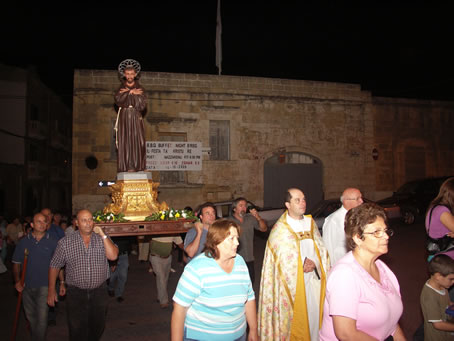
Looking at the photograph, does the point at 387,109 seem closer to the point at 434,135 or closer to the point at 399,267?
the point at 434,135

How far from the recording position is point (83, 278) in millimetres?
4398

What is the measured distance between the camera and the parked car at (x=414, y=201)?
13.4 m

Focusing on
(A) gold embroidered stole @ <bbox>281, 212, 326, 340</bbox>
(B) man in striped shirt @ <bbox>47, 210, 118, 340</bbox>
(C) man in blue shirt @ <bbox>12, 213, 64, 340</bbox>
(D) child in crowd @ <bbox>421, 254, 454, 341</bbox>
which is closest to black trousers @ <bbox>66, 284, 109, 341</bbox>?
(B) man in striped shirt @ <bbox>47, 210, 118, 340</bbox>

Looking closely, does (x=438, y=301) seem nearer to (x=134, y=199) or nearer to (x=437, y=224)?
(x=437, y=224)

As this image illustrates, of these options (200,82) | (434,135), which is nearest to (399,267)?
(200,82)

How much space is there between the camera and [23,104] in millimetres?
23609

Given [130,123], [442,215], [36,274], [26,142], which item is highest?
[26,142]

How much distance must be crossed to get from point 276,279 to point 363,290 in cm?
191

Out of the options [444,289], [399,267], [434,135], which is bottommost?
[399,267]

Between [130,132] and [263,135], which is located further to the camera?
[263,135]

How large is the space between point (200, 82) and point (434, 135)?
12.6m

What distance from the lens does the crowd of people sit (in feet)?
8.37

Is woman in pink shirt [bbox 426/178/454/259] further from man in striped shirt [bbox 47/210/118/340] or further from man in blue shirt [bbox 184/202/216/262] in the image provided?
man in striped shirt [bbox 47/210/118/340]

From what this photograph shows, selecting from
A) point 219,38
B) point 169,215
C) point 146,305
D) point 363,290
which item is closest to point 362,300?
point 363,290
